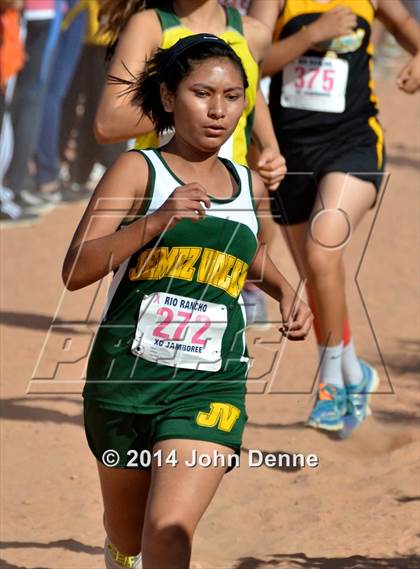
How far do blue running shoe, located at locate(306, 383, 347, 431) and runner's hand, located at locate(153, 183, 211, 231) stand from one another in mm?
2746

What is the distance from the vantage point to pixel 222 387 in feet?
12.2

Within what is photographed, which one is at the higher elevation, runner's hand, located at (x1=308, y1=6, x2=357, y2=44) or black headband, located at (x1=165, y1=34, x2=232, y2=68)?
black headband, located at (x1=165, y1=34, x2=232, y2=68)

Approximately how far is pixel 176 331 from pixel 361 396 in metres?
2.72

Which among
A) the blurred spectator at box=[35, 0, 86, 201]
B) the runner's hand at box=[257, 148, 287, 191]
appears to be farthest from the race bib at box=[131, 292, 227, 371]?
the blurred spectator at box=[35, 0, 86, 201]

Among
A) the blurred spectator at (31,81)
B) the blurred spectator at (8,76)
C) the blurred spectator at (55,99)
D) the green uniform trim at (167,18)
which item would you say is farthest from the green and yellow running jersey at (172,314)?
the blurred spectator at (55,99)

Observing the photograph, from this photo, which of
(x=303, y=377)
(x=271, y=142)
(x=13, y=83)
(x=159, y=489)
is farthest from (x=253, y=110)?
(x=13, y=83)

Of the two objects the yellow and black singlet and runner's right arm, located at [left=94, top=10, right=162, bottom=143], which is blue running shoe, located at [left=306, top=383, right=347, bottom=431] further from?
runner's right arm, located at [left=94, top=10, right=162, bottom=143]

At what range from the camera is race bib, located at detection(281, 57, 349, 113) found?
19.3 ft

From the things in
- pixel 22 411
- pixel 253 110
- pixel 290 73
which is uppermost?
pixel 253 110

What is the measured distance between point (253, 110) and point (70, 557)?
174 cm

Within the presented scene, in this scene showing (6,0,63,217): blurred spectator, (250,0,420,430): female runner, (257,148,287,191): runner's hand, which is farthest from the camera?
(6,0,63,217): blurred spectator

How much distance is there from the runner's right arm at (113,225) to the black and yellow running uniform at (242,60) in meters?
0.97

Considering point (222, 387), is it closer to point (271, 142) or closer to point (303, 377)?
point (271, 142)

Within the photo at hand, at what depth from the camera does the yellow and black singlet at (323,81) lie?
584 cm
